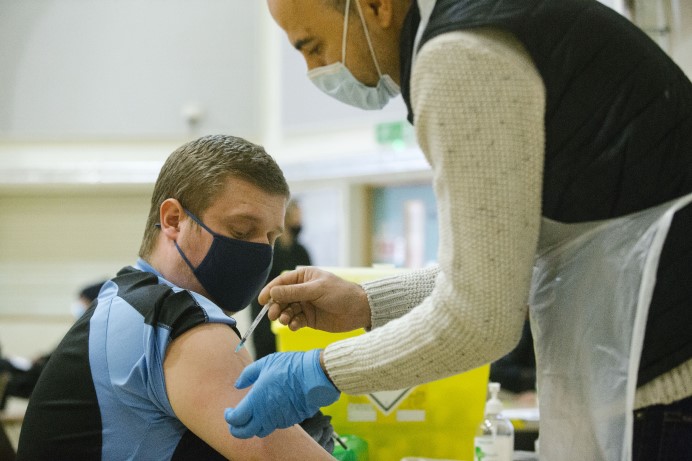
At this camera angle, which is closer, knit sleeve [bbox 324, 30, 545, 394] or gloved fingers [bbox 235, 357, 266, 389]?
knit sleeve [bbox 324, 30, 545, 394]

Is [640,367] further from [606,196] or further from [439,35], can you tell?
[439,35]

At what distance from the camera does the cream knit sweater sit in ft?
3.04

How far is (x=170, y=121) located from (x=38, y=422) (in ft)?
21.1

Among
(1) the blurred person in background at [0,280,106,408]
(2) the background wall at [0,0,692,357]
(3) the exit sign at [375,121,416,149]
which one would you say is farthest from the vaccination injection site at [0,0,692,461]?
(2) the background wall at [0,0,692,357]

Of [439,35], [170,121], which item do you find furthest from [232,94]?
[439,35]

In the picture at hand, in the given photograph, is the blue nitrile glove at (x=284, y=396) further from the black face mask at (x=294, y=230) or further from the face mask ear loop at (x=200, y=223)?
the black face mask at (x=294, y=230)

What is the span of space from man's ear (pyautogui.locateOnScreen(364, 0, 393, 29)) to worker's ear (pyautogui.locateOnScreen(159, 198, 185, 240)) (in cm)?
67

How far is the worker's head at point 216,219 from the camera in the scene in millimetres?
1633

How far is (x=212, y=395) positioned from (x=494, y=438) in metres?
0.77

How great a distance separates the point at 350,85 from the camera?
1.35 meters

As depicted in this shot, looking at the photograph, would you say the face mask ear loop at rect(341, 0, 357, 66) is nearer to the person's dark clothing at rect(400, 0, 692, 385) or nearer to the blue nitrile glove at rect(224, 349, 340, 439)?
the person's dark clothing at rect(400, 0, 692, 385)

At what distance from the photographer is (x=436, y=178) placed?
0.98 m

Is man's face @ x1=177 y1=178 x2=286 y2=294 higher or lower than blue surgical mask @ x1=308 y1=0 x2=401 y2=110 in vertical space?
lower

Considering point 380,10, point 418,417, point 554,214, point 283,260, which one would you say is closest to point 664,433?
point 554,214
